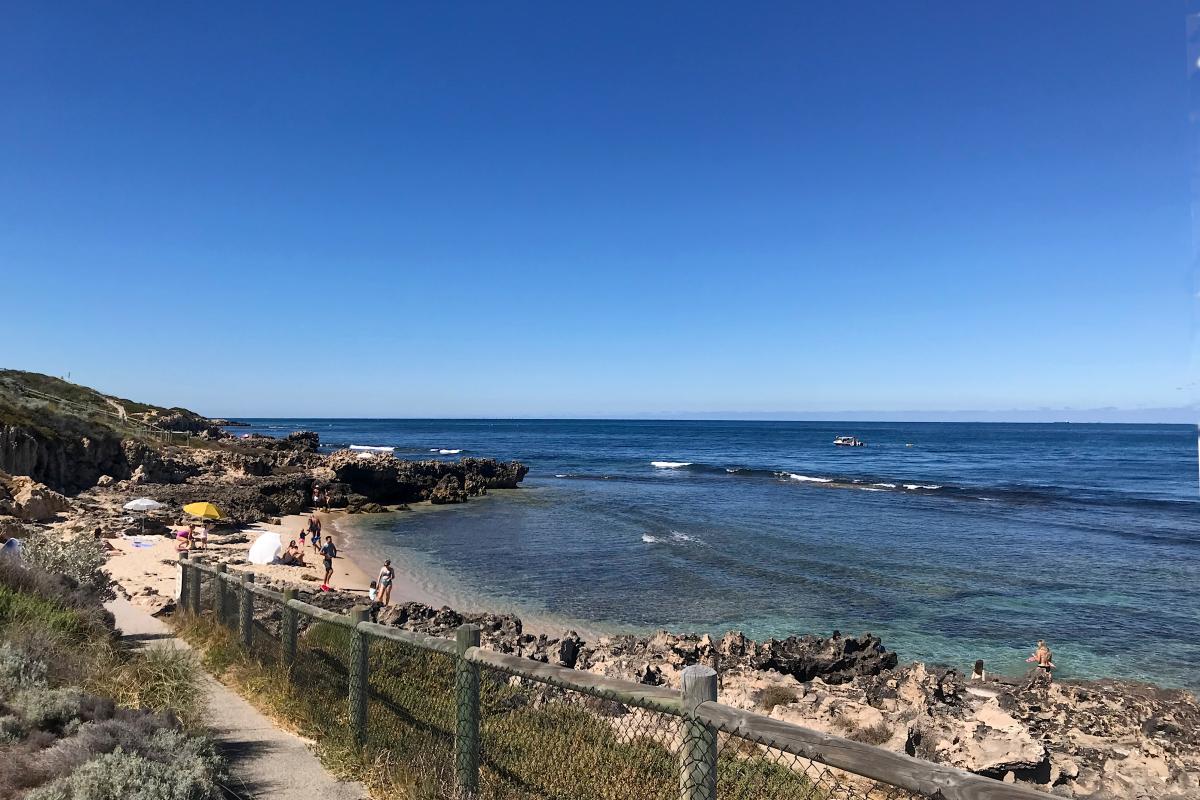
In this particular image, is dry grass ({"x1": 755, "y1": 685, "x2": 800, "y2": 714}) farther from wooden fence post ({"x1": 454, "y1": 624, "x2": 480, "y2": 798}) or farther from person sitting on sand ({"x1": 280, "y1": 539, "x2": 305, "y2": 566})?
person sitting on sand ({"x1": 280, "y1": 539, "x2": 305, "y2": 566})

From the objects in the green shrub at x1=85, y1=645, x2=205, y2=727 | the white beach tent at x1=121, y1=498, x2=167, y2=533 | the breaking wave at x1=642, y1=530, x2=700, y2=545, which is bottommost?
the breaking wave at x1=642, y1=530, x2=700, y2=545

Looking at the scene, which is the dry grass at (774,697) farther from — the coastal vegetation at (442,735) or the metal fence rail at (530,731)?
the metal fence rail at (530,731)

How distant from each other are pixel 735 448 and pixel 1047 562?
3087 inches

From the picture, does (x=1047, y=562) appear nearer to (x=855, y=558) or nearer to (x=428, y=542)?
(x=855, y=558)

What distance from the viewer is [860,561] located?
25547 millimetres

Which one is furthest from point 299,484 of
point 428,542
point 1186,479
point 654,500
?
point 1186,479

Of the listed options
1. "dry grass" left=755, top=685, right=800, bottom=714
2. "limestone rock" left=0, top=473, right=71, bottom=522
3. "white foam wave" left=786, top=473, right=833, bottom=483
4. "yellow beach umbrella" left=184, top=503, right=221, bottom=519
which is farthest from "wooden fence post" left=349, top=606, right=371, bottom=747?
"white foam wave" left=786, top=473, right=833, bottom=483

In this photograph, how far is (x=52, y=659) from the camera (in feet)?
19.9

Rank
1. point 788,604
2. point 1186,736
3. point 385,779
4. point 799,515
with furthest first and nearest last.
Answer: point 799,515 < point 788,604 < point 1186,736 < point 385,779

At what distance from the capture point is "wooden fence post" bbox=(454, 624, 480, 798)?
15.8ft

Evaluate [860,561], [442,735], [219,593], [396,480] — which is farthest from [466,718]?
[396,480]

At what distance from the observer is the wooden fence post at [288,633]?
24.1ft

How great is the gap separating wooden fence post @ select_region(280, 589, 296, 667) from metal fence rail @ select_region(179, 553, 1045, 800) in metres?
0.02

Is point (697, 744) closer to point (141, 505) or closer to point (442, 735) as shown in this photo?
point (442, 735)
